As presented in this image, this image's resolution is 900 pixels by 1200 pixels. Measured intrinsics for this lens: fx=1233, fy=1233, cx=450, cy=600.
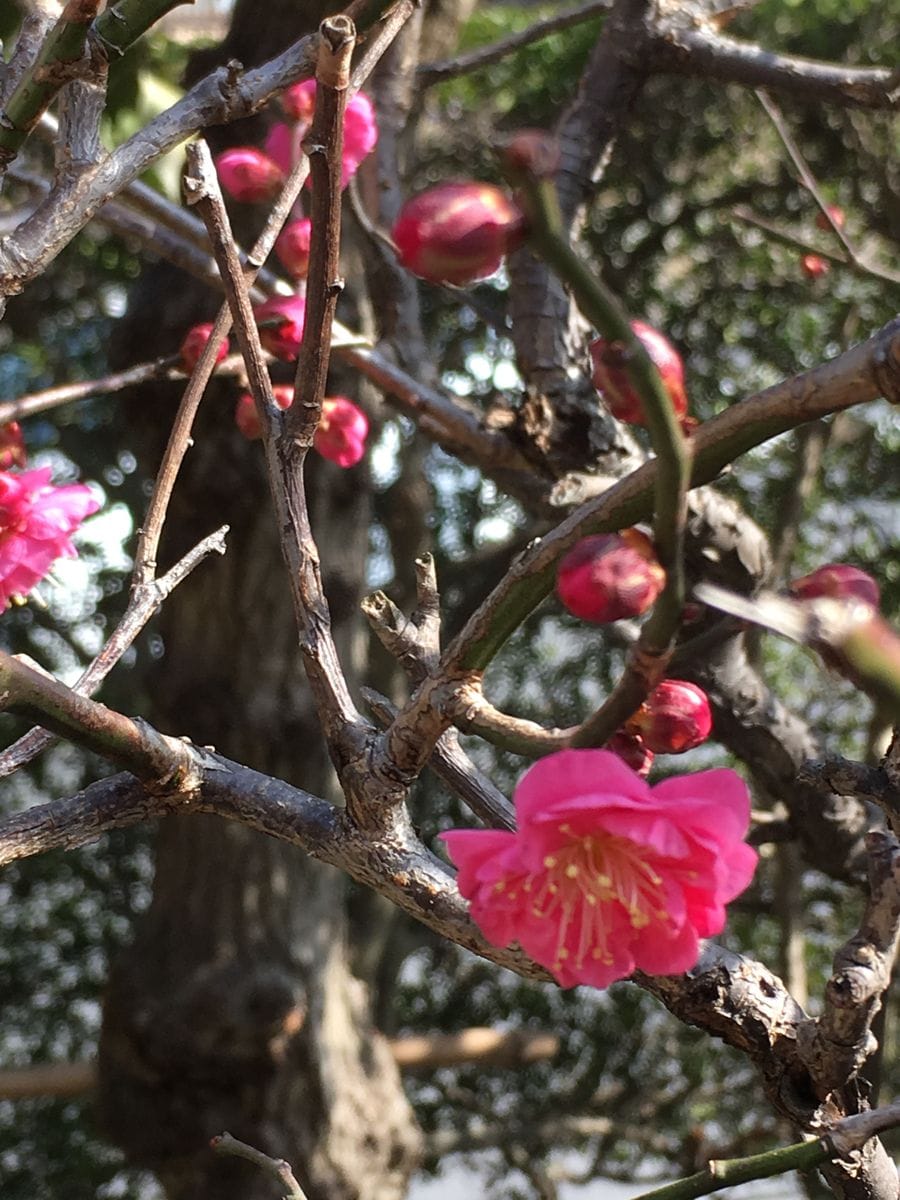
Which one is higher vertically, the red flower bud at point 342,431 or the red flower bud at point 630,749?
the red flower bud at point 342,431

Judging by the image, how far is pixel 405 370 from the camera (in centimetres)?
142

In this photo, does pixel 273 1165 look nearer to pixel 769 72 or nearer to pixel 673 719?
pixel 673 719

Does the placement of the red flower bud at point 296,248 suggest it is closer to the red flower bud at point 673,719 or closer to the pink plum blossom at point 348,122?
the pink plum blossom at point 348,122

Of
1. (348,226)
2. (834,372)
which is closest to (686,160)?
(348,226)

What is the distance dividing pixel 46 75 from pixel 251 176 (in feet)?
1.64

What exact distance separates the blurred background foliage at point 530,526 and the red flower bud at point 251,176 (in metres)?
1.38

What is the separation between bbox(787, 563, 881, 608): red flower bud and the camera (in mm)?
497

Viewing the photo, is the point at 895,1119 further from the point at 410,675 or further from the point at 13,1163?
the point at 13,1163

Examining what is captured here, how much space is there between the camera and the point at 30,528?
0.94m

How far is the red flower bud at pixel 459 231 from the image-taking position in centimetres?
45

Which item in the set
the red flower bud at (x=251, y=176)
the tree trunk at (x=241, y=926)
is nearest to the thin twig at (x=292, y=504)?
the red flower bud at (x=251, y=176)

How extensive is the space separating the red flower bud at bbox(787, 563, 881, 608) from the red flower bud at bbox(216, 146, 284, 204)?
795 millimetres

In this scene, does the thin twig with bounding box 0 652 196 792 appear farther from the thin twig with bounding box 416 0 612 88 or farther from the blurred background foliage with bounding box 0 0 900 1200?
the blurred background foliage with bounding box 0 0 900 1200

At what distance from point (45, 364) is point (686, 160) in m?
1.59
